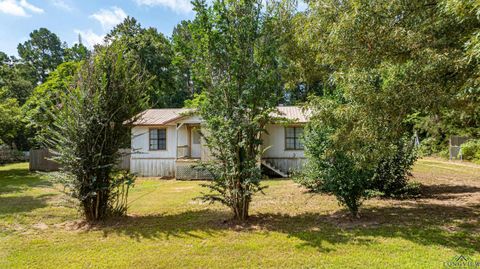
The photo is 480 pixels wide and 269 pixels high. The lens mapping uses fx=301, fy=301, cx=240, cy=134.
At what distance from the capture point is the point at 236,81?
21.1ft

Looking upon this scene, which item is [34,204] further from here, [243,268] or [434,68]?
[434,68]

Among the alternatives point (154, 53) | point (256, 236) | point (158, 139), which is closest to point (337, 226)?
point (256, 236)

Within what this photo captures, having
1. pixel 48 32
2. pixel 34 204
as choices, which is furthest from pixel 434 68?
pixel 48 32

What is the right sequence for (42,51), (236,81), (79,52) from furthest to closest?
(42,51) < (79,52) < (236,81)

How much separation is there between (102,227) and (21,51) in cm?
5296

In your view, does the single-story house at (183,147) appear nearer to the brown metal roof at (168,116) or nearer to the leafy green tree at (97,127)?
the brown metal roof at (168,116)

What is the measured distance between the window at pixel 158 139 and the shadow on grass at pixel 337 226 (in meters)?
9.46

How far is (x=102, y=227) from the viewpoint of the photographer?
6395 millimetres

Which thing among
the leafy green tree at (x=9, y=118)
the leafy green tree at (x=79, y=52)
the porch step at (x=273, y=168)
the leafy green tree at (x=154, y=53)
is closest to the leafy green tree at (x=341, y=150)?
the leafy green tree at (x=79, y=52)

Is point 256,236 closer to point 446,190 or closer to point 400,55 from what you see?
point 400,55

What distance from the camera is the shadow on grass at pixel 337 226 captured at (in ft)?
17.4

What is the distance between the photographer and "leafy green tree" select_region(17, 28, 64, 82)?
45344 mm

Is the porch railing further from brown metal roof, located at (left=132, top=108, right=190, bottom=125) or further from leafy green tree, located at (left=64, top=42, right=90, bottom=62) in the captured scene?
leafy green tree, located at (left=64, top=42, right=90, bottom=62)

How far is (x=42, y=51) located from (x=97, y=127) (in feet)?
176
